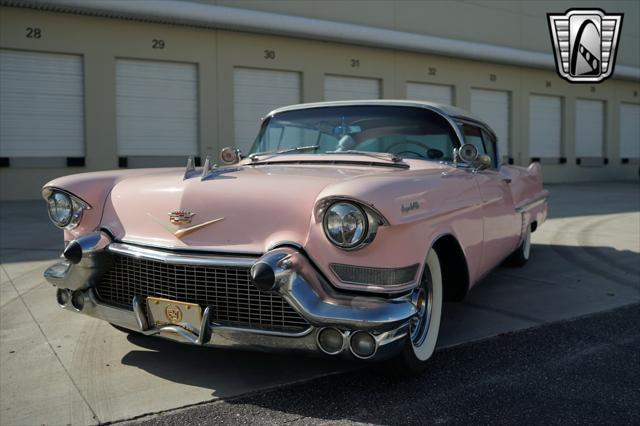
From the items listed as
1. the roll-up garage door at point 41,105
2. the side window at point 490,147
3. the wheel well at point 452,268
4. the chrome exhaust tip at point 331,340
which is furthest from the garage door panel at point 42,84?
the chrome exhaust tip at point 331,340

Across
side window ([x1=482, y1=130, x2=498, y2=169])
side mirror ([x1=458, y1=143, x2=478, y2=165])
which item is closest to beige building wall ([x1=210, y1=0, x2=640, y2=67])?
side window ([x1=482, y1=130, x2=498, y2=169])

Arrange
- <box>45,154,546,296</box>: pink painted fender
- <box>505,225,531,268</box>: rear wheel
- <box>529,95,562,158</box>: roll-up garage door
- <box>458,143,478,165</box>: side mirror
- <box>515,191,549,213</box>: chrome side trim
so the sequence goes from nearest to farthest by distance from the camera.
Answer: <box>45,154,546,296</box>: pink painted fender < <box>458,143,478,165</box>: side mirror < <box>515,191,549,213</box>: chrome side trim < <box>505,225,531,268</box>: rear wheel < <box>529,95,562,158</box>: roll-up garage door

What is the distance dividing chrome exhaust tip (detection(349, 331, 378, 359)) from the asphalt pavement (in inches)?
11.5

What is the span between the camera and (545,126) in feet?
71.7

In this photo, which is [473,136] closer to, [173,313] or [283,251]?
[283,251]

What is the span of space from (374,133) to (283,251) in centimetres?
160

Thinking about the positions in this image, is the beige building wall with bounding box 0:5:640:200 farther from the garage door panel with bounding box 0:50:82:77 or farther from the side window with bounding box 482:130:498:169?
the side window with bounding box 482:130:498:169

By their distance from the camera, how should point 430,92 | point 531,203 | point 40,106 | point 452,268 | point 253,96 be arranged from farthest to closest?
point 430,92 < point 253,96 < point 40,106 < point 531,203 < point 452,268

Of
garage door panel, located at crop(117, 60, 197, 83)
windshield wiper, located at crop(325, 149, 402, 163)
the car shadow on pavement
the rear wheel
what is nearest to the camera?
the car shadow on pavement

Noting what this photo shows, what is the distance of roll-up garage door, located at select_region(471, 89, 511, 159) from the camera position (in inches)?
782

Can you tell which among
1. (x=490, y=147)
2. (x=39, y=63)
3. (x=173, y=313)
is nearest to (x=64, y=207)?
(x=173, y=313)

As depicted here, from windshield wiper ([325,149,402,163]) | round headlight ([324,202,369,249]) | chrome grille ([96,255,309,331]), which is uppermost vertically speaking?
windshield wiper ([325,149,402,163])

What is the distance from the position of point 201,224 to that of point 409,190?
0.98 m

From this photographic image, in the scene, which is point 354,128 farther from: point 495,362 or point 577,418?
point 577,418
